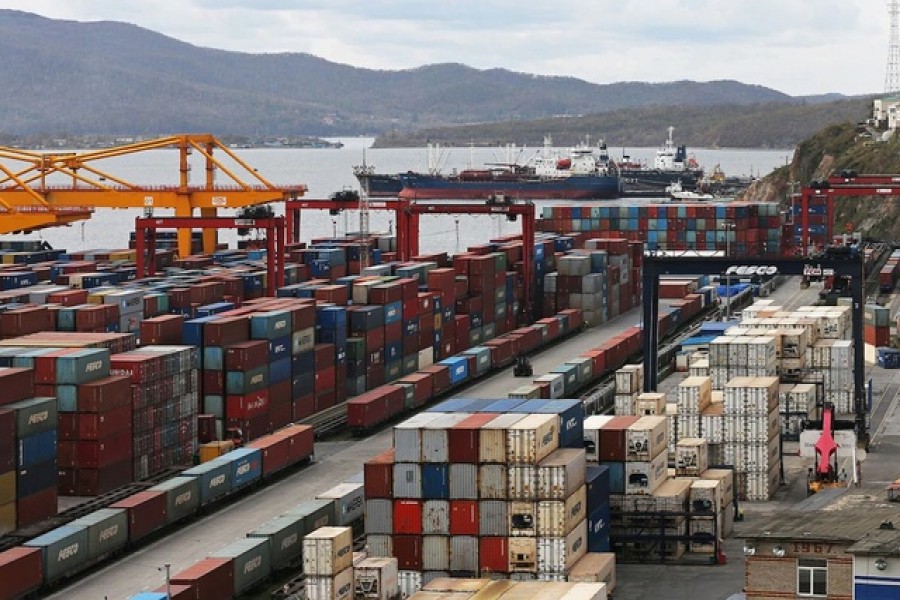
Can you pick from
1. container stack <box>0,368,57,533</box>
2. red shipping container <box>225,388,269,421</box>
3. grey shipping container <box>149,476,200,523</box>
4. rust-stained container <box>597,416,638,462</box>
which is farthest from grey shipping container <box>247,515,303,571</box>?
red shipping container <box>225,388,269,421</box>

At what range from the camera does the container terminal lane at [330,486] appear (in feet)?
131

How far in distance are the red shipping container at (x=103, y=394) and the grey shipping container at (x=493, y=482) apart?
1308cm

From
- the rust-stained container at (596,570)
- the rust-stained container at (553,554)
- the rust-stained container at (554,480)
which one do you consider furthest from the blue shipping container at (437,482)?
the rust-stained container at (596,570)

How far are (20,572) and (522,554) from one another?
10390 mm

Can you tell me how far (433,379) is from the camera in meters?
64.4

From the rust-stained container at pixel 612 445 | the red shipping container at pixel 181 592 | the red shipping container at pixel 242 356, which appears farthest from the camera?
the red shipping container at pixel 242 356

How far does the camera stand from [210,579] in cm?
3688

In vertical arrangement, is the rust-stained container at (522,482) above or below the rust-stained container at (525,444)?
below

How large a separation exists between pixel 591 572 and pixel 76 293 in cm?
3024

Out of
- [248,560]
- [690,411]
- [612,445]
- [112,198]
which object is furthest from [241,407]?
[112,198]

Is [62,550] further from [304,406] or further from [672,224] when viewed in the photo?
[672,224]

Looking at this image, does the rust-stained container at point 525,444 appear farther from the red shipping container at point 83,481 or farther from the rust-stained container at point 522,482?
the red shipping container at point 83,481

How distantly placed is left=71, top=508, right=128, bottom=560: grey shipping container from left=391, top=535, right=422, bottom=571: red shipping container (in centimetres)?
723

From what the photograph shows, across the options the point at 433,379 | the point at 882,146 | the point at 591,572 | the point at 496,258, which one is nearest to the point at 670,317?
the point at 496,258
